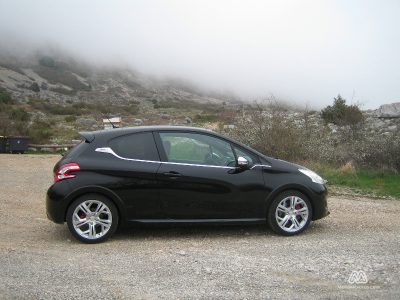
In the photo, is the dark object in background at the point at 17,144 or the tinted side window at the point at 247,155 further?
the dark object in background at the point at 17,144

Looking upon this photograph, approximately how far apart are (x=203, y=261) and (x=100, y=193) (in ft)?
5.94

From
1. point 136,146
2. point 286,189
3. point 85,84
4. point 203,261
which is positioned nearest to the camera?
point 203,261

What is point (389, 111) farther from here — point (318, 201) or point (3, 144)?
point (318, 201)

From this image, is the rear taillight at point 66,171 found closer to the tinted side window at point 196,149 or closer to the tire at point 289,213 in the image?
the tinted side window at point 196,149

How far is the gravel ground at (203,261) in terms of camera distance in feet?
17.0

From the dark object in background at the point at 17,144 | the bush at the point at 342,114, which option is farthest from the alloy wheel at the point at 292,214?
the dark object in background at the point at 17,144

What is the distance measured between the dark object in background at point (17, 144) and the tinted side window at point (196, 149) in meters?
18.5

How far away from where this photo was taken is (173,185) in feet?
23.7

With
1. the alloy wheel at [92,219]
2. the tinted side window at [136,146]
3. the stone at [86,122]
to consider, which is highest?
the tinted side window at [136,146]

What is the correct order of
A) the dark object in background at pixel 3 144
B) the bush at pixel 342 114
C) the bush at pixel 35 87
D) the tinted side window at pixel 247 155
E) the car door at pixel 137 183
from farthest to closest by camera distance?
the bush at pixel 35 87, the dark object in background at pixel 3 144, the bush at pixel 342 114, the tinted side window at pixel 247 155, the car door at pixel 137 183

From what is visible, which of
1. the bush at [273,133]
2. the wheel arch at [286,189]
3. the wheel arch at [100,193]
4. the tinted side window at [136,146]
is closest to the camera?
the wheel arch at [100,193]

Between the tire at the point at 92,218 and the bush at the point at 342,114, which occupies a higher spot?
the bush at the point at 342,114

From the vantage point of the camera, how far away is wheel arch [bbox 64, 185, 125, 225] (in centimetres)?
700

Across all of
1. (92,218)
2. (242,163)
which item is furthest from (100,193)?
(242,163)
